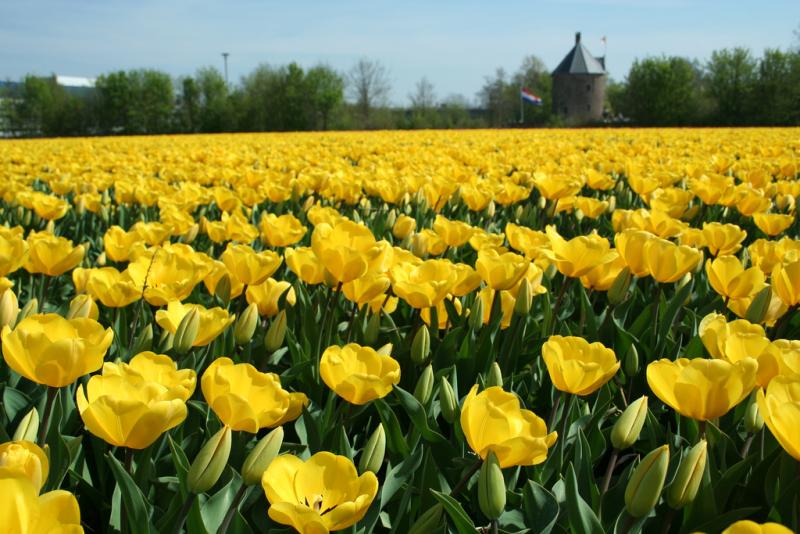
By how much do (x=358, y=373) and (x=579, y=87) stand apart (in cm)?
7399

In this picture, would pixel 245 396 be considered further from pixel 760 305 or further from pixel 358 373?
pixel 760 305

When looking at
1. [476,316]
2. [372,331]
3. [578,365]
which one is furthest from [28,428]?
[476,316]

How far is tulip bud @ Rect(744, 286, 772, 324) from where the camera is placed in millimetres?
1726

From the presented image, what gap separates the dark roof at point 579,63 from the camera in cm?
7075

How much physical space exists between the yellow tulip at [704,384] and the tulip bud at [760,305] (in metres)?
0.67

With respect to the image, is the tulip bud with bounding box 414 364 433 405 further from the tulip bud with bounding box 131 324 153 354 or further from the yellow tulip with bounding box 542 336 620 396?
the tulip bud with bounding box 131 324 153 354

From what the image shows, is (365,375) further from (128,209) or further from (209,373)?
(128,209)

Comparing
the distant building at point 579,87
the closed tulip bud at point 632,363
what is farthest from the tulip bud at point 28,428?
the distant building at point 579,87

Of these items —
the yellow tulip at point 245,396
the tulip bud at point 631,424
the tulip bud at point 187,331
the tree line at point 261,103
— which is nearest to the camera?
the yellow tulip at point 245,396

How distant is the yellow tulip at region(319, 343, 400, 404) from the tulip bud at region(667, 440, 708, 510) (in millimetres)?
493

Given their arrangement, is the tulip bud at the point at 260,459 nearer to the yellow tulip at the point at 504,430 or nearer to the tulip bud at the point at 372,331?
the yellow tulip at the point at 504,430

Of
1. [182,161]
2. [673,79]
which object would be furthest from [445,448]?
[673,79]

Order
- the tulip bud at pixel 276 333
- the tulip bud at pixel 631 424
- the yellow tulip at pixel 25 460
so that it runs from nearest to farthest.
A: 1. the yellow tulip at pixel 25 460
2. the tulip bud at pixel 631 424
3. the tulip bud at pixel 276 333

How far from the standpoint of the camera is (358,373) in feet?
3.95
